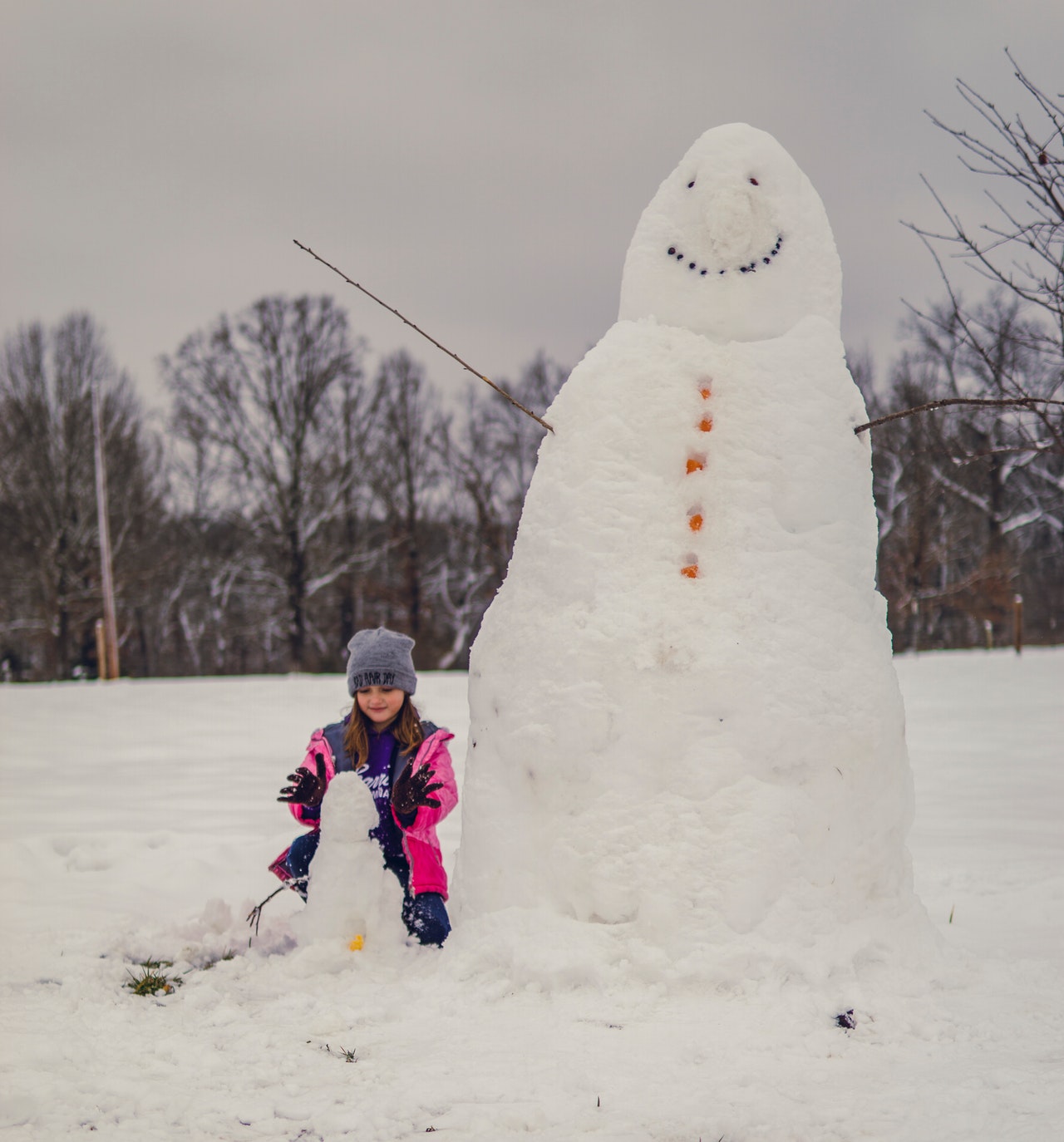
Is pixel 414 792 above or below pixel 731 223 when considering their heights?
below

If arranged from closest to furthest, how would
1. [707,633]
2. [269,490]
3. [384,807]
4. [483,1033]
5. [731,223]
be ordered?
[483,1033], [707,633], [731,223], [384,807], [269,490]

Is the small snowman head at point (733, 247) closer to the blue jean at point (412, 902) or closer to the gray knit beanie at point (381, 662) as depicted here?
the gray knit beanie at point (381, 662)

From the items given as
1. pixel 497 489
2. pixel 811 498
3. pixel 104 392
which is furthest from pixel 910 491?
pixel 811 498

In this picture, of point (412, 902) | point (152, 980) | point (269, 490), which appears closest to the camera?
point (152, 980)

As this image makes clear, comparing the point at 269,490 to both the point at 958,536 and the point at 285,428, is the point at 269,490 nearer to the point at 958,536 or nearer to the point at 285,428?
the point at 285,428

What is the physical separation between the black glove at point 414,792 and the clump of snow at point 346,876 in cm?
17

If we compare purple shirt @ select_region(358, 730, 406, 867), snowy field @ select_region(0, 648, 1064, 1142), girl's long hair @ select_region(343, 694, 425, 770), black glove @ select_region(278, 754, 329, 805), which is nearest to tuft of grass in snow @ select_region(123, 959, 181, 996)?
snowy field @ select_region(0, 648, 1064, 1142)

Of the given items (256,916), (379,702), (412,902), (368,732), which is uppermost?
(379,702)

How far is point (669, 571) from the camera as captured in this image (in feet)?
9.76

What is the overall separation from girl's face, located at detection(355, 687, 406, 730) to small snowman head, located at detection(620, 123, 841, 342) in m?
1.56

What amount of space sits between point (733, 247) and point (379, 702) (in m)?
1.95

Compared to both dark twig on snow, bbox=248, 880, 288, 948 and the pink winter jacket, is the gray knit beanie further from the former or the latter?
dark twig on snow, bbox=248, 880, 288, 948

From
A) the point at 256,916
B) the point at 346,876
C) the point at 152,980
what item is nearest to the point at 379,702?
the point at 346,876

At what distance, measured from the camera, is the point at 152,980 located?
301cm
